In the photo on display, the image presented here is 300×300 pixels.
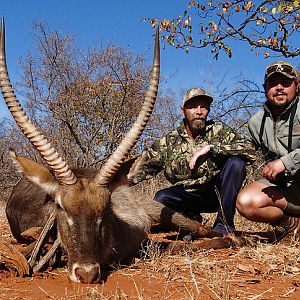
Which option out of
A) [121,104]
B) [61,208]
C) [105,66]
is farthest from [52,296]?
[105,66]

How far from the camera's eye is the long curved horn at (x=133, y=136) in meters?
4.00

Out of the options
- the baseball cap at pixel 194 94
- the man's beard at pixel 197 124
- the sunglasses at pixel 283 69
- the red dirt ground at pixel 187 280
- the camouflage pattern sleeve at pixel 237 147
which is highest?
the sunglasses at pixel 283 69

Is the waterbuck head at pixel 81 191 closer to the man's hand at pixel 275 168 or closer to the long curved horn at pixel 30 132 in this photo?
the long curved horn at pixel 30 132

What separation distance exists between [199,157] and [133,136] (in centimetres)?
152

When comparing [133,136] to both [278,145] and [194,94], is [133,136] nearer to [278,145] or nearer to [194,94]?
[278,145]

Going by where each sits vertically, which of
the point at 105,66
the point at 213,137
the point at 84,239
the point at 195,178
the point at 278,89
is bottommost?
the point at 84,239

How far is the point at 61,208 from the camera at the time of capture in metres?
3.88

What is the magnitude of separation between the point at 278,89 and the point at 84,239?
2623mm

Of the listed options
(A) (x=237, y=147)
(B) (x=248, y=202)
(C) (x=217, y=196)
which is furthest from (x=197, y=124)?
(B) (x=248, y=202)

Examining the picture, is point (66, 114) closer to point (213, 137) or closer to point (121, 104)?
point (121, 104)

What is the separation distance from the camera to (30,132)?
3887mm

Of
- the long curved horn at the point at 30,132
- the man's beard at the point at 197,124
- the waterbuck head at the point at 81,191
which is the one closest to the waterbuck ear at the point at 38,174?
the waterbuck head at the point at 81,191

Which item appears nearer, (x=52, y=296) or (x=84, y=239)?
(x=52, y=296)

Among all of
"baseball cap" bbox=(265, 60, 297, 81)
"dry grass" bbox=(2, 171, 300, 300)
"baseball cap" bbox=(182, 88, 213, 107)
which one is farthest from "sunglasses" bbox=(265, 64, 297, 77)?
"dry grass" bbox=(2, 171, 300, 300)
